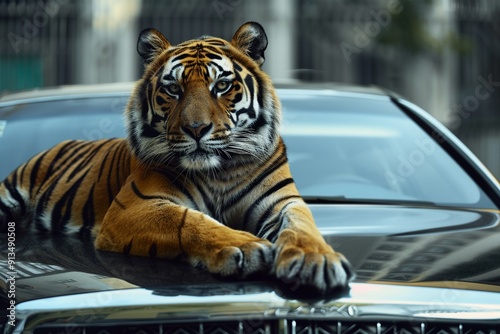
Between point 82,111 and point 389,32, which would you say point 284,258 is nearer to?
point 82,111

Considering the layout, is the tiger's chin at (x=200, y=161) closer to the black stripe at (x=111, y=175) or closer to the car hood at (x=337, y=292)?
the car hood at (x=337, y=292)

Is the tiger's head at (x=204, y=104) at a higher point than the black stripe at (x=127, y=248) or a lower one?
higher

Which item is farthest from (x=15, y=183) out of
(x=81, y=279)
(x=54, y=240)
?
(x=81, y=279)

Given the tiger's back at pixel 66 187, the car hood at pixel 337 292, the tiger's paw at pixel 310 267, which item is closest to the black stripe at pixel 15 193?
the tiger's back at pixel 66 187

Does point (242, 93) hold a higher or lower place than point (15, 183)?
higher

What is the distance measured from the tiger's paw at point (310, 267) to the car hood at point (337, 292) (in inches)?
1.2

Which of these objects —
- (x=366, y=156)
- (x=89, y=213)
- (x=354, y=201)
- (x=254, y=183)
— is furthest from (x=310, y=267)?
(x=366, y=156)

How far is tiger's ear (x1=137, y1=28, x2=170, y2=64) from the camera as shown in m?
3.04

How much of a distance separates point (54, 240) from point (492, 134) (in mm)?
11834

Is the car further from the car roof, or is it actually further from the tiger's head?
the tiger's head

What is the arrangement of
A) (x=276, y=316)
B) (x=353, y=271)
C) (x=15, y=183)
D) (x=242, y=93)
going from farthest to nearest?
(x=15, y=183) → (x=242, y=93) → (x=353, y=271) → (x=276, y=316)

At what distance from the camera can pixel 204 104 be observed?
2859 millimetres

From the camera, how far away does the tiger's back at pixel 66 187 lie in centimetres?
333

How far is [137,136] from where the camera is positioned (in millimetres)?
3090
